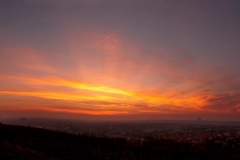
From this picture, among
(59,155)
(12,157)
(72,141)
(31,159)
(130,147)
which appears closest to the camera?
(12,157)

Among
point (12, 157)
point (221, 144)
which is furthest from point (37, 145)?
point (221, 144)

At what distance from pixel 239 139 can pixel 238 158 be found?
83.1 ft

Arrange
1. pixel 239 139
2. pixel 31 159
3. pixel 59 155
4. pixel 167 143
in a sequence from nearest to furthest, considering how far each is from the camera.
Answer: pixel 31 159
pixel 59 155
pixel 167 143
pixel 239 139

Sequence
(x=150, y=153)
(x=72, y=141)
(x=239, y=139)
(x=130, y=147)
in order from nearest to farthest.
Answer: (x=150, y=153) < (x=130, y=147) < (x=72, y=141) < (x=239, y=139)

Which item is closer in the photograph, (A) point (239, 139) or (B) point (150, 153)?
(B) point (150, 153)

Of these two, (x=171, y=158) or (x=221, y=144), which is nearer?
(x=171, y=158)

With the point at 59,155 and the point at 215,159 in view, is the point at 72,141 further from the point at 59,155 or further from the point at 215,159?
the point at 215,159

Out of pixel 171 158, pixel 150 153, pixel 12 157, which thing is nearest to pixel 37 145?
pixel 12 157

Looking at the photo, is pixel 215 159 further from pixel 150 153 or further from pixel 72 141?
pixel 72 141

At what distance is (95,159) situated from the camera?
24.9m

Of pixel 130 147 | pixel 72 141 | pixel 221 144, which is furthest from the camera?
pixel 221 144

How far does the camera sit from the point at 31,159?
64.2 ft

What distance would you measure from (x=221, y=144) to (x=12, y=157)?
139ft

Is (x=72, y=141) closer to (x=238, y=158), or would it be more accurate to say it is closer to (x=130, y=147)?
(x=130, y=147)
